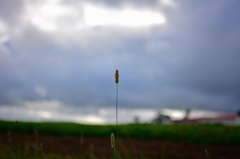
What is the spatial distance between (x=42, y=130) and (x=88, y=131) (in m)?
1.66

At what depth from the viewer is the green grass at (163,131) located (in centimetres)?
889

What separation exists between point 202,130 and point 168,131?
3.10ft

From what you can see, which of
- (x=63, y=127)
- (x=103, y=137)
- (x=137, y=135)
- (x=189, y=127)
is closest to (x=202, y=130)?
(x=189, y=127)

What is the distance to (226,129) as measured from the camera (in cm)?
955

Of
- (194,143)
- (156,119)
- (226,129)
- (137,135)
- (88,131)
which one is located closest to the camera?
(194,143)

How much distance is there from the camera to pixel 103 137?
10.6m

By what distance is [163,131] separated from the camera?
9.84 metres

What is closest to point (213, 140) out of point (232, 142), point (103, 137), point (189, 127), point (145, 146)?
point (232, 142)

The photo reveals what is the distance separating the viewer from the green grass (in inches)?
350

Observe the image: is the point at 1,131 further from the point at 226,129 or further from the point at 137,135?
the point at 226,129

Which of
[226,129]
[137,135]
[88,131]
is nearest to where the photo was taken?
[226,129]

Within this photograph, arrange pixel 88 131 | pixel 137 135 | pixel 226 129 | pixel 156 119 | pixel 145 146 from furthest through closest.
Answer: pixel 156 119, pixel 88 131, pixel 137 135, pixel 226 129, pixel 145 146

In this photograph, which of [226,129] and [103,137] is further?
[103,137]

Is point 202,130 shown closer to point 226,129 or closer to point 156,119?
point 226,129
